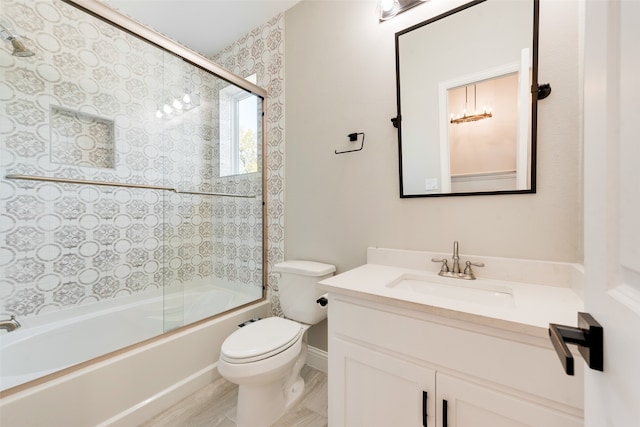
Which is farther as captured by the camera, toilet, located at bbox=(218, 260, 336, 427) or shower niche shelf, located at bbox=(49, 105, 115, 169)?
shower niche shelf, located at bbox=(49, 105, 115, 169)

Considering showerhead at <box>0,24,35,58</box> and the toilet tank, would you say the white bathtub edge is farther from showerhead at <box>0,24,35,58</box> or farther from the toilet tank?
showerhead at <box>0,24,35,58</box>

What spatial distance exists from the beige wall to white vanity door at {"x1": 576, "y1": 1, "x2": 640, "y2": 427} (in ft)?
2.63

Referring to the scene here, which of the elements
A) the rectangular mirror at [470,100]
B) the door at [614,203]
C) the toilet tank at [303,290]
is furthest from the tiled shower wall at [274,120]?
the door at [614,203]

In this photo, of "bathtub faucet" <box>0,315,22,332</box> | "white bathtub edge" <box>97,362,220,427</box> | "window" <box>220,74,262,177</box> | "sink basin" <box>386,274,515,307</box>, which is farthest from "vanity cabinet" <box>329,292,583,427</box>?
"bathtub faucet" <box>0,315,22,332</box>

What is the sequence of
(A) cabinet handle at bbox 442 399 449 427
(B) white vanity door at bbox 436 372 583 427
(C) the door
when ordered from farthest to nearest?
(A) cabinet handle at bbox 442 399 449 427 < (B) white vanity door at bbox 436 372 583 427 < (C) the door

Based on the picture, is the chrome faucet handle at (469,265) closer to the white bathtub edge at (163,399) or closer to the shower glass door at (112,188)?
the shower glass door at (112,188)

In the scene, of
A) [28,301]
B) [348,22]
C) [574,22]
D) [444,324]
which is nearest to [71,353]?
[28,301]

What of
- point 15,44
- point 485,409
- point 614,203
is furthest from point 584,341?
point 15,44

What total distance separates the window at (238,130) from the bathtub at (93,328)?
1.11 meters

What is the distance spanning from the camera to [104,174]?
184 centimetres

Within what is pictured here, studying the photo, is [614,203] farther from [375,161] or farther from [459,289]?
[375,161]

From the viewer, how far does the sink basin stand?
40.4 inches

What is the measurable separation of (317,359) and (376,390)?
34.7 inches

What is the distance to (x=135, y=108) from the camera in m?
1.94
